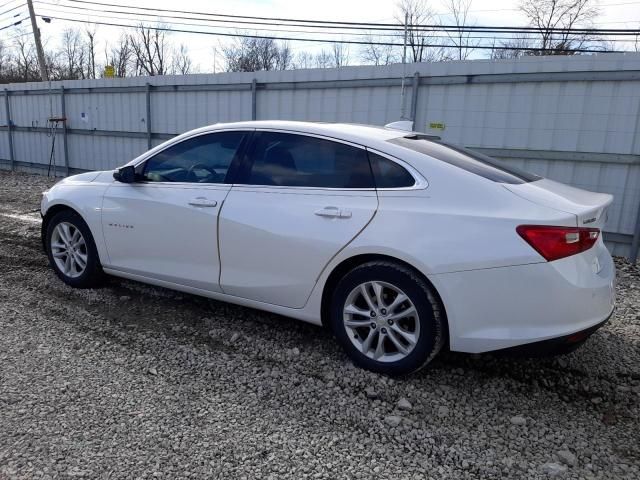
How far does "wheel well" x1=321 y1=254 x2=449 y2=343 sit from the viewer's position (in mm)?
3006

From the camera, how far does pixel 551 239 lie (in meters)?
2.73

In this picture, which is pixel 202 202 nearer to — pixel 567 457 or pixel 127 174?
pixel 127 174

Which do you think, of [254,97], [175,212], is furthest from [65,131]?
[175,212]

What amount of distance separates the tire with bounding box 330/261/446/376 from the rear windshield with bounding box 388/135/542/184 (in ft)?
2.49

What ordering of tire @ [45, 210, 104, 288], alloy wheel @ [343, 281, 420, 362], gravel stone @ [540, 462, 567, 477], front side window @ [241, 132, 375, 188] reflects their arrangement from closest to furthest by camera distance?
gravel stone @ [540, 462, 567, 477]
alloy wheel @ [343, 281, 420, 362]
front side window @ [241, 132, 375, 188]
tire @ [45, 210, 104, 288]

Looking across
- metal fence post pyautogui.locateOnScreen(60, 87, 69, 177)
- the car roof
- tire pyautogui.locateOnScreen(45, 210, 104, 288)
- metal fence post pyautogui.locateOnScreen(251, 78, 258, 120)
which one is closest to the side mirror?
tire pyautogui.locateOnScreen(45, 210, 104, 288)

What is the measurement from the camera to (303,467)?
7.98ft

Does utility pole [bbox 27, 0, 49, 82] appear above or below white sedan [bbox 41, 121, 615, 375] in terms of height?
above

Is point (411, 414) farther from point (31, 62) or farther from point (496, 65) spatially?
point (31, 62)

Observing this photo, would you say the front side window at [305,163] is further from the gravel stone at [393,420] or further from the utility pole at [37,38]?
the utility pole at [37,38]

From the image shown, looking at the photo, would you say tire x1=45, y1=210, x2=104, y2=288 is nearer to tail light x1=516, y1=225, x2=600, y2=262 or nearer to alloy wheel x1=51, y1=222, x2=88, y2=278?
alloy wheel x1=51, y1=222, x2=88, y2=278

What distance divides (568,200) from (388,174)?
106 cm

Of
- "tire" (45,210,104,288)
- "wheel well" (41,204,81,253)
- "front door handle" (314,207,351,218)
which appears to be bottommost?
"tire" (45,210,104,288)

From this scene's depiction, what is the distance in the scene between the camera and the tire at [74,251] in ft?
15.1
